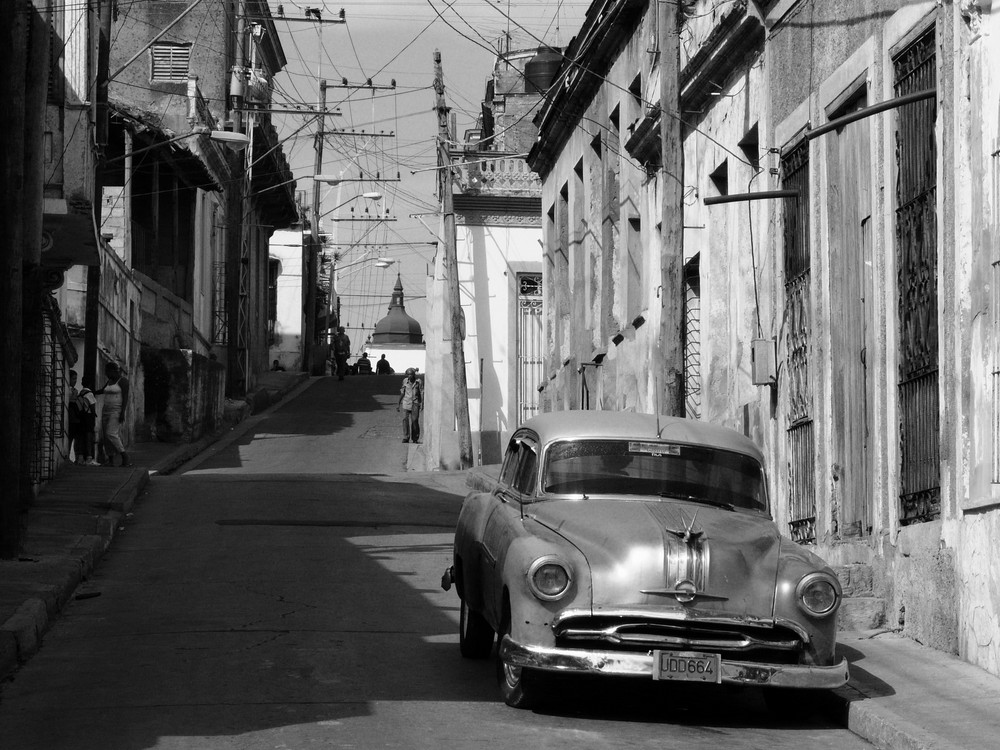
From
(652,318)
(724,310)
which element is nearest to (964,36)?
(724,310)

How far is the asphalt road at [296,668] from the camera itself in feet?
25.3

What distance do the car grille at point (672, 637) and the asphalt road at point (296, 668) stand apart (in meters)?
0.43

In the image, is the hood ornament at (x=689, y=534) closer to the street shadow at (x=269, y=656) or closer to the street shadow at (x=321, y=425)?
the street shadow at (x=269, y=656)

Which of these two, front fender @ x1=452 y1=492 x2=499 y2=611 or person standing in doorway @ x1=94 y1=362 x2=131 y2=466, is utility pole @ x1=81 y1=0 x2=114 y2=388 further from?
Answer: front fender @ x1=452 y1=492 x2=499 y2=611

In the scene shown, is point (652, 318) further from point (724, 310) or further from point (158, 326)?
point (158, 326)

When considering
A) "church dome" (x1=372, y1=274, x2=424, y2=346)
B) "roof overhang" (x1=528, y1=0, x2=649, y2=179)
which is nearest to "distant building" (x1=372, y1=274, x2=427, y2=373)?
"church dome" (x1=372, y1=274, x2=424, y2=346)

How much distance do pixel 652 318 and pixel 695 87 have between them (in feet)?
15.8

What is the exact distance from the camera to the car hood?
8.16m

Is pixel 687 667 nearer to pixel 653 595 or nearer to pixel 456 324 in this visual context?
pixel 653 595

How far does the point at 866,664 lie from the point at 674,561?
231cm

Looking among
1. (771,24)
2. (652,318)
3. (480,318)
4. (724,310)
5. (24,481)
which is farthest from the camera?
(480,318)

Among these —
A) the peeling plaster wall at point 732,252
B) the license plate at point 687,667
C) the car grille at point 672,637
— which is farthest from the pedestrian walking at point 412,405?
the license plate at point 687,667

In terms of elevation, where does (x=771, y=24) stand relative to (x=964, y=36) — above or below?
above

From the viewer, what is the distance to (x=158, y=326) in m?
39.4
